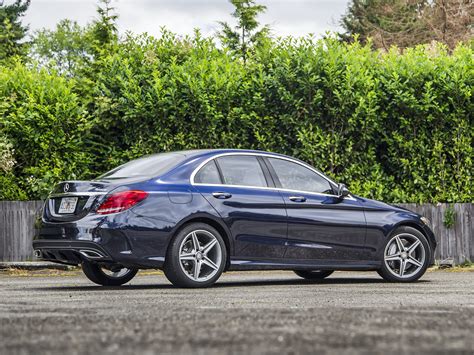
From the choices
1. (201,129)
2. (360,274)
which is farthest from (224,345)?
(201,129)

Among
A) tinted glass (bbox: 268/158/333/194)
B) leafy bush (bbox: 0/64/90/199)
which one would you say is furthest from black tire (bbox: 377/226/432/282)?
leafy bush (bbox: 0/64/90/199)

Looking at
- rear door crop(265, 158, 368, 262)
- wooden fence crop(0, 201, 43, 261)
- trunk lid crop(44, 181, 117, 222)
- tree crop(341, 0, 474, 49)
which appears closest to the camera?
trunk lid crop(44, 181, 117, 222)

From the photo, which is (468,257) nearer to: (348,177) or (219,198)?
(348,177)

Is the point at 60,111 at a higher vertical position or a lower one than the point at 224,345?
higher

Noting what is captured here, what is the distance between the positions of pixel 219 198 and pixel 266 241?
33.0 inches

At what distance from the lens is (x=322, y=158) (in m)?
16.4

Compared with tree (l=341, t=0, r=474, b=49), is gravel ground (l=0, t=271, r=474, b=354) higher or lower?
lower

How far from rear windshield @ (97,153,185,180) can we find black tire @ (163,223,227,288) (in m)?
0.76

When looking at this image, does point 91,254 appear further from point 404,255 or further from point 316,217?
point 404,255

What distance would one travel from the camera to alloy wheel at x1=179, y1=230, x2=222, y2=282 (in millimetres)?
10734

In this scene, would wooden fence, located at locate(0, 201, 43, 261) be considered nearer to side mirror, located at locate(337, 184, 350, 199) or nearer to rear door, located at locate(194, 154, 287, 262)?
Result: rear door, located at locate(194, 154, 287, 262)

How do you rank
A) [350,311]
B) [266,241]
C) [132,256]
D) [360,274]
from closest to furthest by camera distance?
[350,311] < [132,256] < [266,241] < [360,274]

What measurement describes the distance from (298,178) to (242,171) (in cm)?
79

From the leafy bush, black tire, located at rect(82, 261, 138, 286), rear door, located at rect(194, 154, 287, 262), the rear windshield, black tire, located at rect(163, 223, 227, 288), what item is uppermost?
the leafy bush
